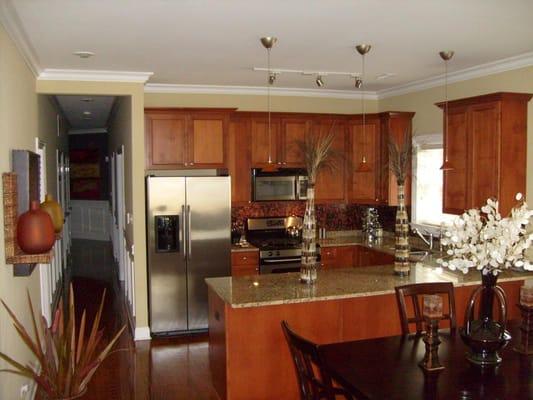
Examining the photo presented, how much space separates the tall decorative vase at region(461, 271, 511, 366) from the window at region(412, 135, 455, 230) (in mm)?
3147

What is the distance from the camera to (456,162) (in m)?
4.99

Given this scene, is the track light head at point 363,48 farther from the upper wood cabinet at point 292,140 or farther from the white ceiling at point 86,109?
the white ceiling at point 86,109

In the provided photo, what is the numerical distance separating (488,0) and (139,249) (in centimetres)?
392

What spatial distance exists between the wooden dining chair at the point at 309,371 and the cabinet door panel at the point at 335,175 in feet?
13.1

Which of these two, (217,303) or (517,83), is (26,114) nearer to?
(217,303)

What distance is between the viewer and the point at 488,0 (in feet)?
10.2

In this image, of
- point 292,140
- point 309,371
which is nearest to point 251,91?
point 292,140

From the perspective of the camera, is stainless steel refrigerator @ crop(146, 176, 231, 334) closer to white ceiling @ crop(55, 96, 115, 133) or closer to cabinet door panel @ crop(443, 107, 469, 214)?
white ceiling @ crop(55, 96, 115, 133)

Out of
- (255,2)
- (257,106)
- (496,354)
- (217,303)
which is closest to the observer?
(496,354)

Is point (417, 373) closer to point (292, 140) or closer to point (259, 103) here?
point (292, 140)

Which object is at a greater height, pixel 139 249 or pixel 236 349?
pixel 139 249

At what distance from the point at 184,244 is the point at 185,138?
1.13m

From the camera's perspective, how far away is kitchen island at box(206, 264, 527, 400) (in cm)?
376

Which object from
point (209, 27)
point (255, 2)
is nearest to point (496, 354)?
point (255, 2)
